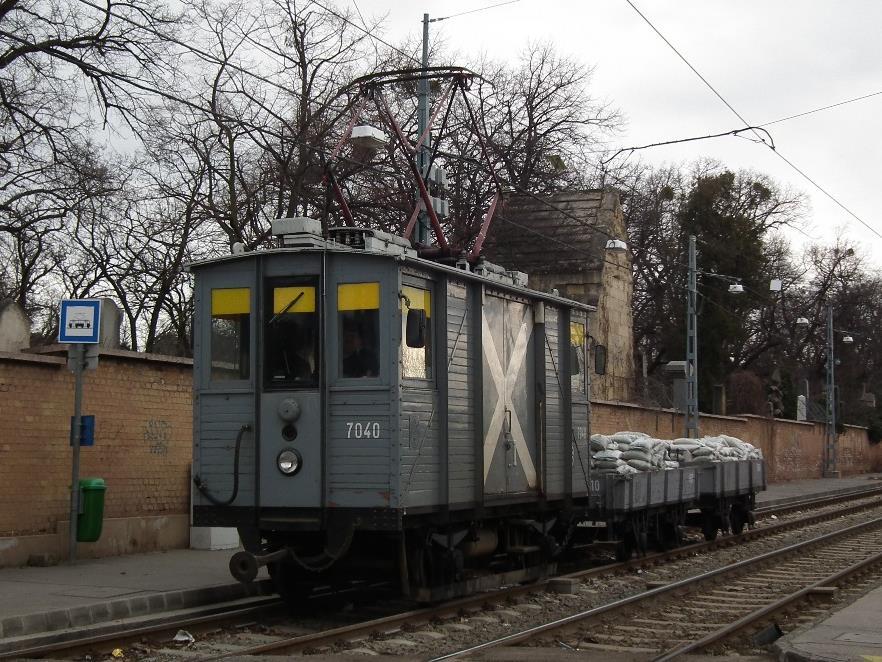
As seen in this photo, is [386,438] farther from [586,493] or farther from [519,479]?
[586,493]

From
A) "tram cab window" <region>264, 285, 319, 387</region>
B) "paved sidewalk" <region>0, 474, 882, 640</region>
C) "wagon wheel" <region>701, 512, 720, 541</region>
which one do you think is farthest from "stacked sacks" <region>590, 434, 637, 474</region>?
"tram cab window" <region>264, 285, 319, 387</region>

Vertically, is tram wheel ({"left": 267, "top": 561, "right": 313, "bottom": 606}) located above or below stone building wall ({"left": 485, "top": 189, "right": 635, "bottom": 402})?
below

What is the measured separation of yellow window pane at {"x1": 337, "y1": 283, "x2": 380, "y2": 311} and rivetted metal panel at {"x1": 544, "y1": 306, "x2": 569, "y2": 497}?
11.1ft

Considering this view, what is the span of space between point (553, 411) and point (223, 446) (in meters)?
4.25

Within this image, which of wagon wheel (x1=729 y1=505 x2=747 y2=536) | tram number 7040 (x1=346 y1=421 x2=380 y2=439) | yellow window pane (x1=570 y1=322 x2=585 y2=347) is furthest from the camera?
wagon wheel (x1=729 y1=505 x2=747 y2=536)

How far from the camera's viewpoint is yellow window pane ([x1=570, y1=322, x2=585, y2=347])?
14492 millimetres

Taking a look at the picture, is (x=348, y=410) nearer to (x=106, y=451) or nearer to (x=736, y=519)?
(x=106, y=451)

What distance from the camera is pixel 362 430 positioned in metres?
10.7

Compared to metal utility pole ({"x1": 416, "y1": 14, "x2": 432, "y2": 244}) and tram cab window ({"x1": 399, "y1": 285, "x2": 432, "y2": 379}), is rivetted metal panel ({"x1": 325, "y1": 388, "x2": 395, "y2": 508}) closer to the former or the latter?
tram cab window ({"x1": 399, "y1": 285, "x2": 432, "y2": 379})

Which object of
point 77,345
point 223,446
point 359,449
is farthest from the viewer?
point 77,345

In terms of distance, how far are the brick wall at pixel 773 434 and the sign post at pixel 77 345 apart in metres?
15.3

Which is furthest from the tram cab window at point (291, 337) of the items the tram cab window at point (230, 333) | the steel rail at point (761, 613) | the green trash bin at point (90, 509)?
the steel rail at point (761, 613)

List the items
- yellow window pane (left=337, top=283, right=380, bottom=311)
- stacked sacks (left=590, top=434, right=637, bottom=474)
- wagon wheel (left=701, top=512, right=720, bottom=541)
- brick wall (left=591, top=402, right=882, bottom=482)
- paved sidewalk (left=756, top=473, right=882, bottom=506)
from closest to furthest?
yellow window pane (left=337, top=283, right=380, bottom=311) → stacked sacks (left=590, top=434, right=637, bottom=474) → wagon wheel (left=701, top=512, right=720, bottom=541) → brick wall (left=591, top=402, right=882, bottom=482) → paved sidewalk (left=756, top=473, right=882, bottom=506)

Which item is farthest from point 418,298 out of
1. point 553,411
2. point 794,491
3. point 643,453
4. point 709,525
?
point 794,491
